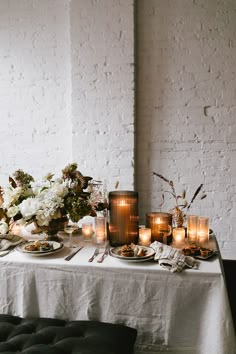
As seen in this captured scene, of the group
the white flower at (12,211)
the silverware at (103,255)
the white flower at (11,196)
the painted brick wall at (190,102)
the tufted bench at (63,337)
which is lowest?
the tufted bench at (63,337)

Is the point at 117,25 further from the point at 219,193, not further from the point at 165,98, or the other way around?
the point at 219,193

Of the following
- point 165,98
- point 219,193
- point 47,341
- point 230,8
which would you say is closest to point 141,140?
point 165,98

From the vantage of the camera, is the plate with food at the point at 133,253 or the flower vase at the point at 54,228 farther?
the flower vase at the point at 54,228

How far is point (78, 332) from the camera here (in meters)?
1.36

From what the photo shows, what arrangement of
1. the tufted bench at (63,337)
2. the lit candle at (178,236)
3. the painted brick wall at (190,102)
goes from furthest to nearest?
the painted brick wall at (190,102)
the lit candle at (178,236)
the tufted bench at (63,337)

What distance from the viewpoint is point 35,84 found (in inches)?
119

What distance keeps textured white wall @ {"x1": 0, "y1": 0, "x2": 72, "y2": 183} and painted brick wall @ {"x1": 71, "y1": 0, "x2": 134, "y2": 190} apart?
0.19m

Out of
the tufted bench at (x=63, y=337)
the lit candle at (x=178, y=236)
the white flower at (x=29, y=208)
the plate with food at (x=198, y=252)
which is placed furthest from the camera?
the lit candle at (x=178, y=236)

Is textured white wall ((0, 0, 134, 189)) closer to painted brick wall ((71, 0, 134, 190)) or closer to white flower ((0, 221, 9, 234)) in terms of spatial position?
painted brick wall ((71, 0, 134, 190))

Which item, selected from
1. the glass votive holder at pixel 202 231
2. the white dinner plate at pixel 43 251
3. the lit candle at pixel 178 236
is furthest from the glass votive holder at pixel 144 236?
the white dinner plate at pixel 43 251

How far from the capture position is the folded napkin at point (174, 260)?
1.39 meters

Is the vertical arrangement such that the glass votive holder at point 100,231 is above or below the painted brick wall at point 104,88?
below

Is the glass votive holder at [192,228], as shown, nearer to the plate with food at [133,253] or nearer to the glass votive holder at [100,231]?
the plate with food at [133,253]

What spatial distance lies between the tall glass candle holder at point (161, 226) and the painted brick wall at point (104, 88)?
3.76ft
